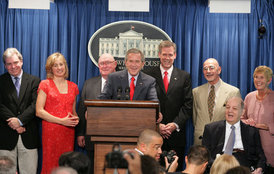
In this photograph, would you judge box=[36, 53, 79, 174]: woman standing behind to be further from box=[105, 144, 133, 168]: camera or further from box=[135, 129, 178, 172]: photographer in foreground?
box=[105, 144, 133, 168]: camera

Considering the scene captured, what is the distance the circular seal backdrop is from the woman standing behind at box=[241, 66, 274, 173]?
1.66m

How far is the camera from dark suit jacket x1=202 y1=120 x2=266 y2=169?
5113mm

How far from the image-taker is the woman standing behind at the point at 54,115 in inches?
235

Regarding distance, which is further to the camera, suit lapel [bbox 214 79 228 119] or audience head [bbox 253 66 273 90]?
suit lapel [bbox 214 79 228 119]

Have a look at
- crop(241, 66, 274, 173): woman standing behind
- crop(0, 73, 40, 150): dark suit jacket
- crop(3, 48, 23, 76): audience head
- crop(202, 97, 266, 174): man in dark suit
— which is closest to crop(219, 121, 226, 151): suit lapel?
crop(202, 97, 266, 174): man in dark suit

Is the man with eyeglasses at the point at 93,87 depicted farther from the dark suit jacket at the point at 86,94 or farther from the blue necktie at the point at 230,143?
the blue necktie at the point at 230,143

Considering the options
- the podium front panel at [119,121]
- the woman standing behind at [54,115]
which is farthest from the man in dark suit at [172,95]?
the podium front panel at [119,121]

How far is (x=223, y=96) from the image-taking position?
6168 mm

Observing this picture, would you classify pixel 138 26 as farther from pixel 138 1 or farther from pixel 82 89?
pixel 82 89

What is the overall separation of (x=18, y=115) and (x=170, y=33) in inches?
108

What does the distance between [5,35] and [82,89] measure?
1718 mm

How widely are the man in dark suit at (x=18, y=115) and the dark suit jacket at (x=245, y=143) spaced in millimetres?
2557

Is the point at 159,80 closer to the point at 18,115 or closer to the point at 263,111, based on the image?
the point at 263,111

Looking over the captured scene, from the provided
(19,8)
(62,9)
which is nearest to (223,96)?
(62,9)
